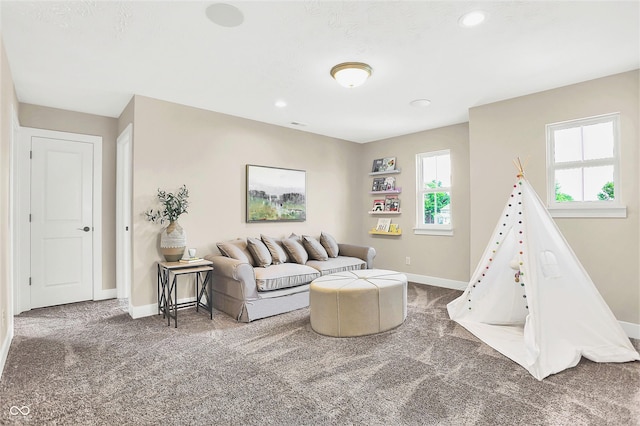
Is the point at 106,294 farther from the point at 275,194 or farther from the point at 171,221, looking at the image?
the point at 275,194

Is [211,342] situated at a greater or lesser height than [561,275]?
lesser

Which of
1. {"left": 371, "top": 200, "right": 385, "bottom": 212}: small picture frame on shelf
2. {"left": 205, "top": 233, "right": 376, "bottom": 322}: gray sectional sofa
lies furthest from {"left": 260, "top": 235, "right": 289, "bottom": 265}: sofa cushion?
{"left": 371, "top": 200, "right": 385, "bottom": 212}: small picture frame on shelf

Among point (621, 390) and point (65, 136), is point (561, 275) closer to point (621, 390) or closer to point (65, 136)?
point (621, 390)

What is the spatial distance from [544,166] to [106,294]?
5.53 metres

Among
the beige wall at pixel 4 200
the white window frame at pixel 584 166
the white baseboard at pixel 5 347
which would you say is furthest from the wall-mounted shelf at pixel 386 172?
the white baseboard at pixel 5 347

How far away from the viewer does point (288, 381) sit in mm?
2350

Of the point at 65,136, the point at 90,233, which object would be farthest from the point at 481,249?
the point at 65,136

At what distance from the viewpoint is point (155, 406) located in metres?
2.05

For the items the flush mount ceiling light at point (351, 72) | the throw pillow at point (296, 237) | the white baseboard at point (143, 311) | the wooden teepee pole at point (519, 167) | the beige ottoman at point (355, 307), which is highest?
the flush mount ceiling light at point (351, 72)

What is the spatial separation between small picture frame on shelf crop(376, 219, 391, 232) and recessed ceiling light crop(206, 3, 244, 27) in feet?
13.8

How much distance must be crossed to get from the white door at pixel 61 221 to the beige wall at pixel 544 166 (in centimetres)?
490

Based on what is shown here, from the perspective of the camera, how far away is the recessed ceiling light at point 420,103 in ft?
13.1

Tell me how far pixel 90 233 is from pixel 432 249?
190 inches

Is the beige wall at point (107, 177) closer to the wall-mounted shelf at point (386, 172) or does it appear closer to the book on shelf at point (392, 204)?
the wall-mounted shelf at point (386, 172)
